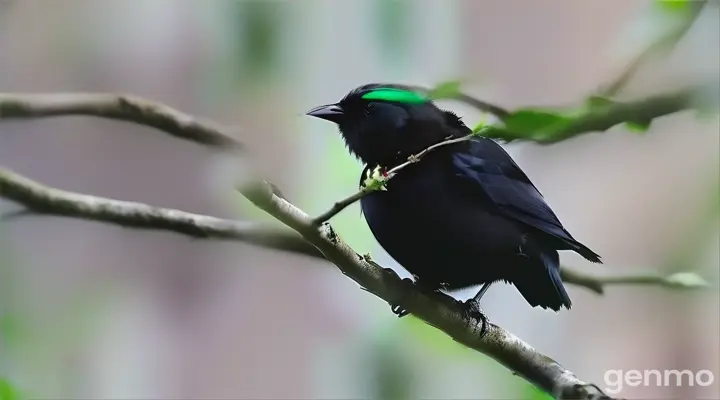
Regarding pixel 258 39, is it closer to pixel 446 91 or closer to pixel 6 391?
pixel 446 91

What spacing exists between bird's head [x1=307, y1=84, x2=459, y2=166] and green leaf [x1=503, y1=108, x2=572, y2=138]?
120mm

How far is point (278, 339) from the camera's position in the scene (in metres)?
1.31

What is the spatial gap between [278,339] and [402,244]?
279 mm

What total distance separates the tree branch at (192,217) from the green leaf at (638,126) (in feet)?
0.10

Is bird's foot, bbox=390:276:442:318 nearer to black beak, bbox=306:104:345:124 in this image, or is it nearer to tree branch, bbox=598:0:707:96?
black beak, bbox=306:104:345:124

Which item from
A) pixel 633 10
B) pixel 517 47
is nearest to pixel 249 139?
pixel 517 47

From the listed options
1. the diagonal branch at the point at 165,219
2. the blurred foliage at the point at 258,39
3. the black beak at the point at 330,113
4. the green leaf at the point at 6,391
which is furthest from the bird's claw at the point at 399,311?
the green leaf at the point at 6,391

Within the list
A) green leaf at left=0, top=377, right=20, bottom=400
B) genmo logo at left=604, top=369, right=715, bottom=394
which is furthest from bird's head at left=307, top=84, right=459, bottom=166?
green leaf at left=0, top=377, right=20, bottom=400

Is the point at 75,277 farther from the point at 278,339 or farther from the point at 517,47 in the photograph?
the point at 517,47

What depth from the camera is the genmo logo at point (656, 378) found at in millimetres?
1286

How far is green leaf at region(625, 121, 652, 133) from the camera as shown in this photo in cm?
124

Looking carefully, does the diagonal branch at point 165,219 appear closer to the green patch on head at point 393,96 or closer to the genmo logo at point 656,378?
the genmo logo at point 656,378

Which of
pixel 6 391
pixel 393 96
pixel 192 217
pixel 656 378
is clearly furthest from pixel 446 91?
pixel 6 391

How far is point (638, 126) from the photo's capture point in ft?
4.09
